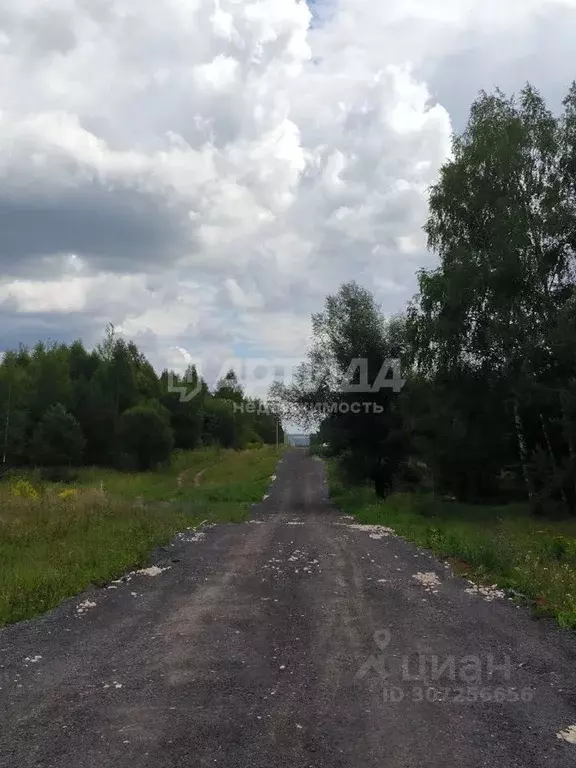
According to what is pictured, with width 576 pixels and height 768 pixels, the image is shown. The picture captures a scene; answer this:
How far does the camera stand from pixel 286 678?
5.70 meters

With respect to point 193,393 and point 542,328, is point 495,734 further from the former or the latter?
point 193,393

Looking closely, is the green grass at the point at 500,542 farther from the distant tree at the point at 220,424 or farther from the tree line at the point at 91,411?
the distant tree at the point at 220,424

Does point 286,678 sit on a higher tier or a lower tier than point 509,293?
lower

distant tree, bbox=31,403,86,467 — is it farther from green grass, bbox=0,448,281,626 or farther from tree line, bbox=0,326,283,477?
green grass, bbox=0,448,281,626

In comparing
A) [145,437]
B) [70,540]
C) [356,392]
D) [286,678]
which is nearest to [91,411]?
[145,437]

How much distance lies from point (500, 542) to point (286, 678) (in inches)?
320

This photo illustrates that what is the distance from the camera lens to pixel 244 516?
71.7 feet

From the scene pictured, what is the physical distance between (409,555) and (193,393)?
63.2 metres

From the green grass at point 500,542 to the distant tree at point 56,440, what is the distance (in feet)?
96.4

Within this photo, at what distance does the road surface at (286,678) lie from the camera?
437 centimetres

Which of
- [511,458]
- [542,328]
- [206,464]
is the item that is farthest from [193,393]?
[542,328]

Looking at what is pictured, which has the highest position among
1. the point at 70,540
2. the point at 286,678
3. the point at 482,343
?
the point at 482,343

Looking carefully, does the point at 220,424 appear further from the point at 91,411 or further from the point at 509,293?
the point at 509,293

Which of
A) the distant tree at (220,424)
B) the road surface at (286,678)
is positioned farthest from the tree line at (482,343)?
the distant tree at (220,424)
